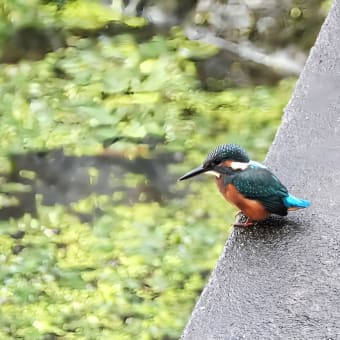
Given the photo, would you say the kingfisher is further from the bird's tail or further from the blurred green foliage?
the blurred green foliage

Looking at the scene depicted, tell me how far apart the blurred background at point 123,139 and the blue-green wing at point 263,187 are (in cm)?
106

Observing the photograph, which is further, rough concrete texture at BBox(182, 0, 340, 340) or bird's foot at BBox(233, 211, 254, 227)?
bird's foot at BBox(233, 211, 254, 227)

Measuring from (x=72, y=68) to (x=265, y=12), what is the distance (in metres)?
1.18

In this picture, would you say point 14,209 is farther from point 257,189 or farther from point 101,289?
point 257,189

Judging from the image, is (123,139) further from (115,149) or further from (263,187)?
(263,187)

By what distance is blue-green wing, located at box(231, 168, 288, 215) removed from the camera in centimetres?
181

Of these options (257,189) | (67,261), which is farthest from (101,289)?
(257,189)

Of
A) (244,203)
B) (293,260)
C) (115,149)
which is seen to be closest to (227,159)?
(244,203)

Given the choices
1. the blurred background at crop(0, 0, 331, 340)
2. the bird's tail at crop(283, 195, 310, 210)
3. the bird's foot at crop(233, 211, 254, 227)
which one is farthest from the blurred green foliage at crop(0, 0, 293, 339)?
the bird's tail at crop(283, 195, 310, 210)

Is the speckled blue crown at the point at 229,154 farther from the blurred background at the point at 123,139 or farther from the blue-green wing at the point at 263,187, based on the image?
the blurred background at the point at 123,139

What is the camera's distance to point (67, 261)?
3068mm

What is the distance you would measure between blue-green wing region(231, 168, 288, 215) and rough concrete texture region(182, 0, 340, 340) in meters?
0.07

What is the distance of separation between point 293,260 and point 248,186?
0.76 feet

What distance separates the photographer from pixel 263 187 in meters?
1.84
